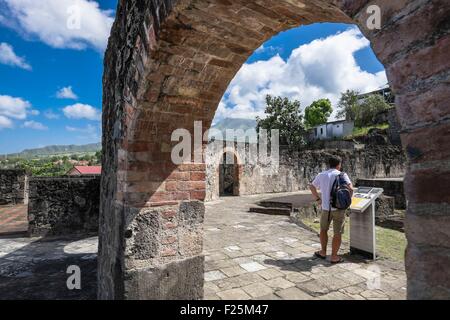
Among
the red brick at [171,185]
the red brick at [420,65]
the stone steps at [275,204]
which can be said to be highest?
the red brick at [420,65]

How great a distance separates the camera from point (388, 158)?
19.9 meters

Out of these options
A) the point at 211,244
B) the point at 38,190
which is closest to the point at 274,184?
the point at 211,244

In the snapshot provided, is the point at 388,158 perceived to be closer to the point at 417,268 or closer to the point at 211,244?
the point at 211,244

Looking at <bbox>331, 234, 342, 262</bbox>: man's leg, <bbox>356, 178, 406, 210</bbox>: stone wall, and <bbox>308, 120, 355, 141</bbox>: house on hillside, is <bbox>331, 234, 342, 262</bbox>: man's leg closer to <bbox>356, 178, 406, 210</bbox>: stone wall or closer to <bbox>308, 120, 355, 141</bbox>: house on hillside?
<bbox>356, 178, 406, 210</bbox>: stone wall

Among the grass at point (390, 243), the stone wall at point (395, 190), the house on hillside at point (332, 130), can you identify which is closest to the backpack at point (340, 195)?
the grass at point (390, 243)

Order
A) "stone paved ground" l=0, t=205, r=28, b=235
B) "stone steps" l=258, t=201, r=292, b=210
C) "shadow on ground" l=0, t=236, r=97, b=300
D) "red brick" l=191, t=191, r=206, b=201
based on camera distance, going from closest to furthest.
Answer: "red brick" l=191, t=191, r=206, b=201, "shadow on ground" l=0, t=236, r=97, b=300, "stone paved ground" l=0, t=205, r=28, b=235, "stone steps" l=258, t=201, r=292, b=210

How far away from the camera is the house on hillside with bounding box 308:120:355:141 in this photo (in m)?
37.1

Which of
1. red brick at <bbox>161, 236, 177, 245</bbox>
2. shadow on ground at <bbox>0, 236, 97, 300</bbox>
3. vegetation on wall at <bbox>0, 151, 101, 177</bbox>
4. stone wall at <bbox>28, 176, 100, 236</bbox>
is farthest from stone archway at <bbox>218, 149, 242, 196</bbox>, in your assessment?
red brick at <bbox>161, 236, 177, 245</bbox>

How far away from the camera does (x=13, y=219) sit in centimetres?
741

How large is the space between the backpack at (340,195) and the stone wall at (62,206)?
474 centimetres

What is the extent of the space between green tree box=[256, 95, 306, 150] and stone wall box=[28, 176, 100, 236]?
81.2 ft

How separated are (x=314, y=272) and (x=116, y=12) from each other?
12.6ft

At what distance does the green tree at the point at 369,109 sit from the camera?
36.8 meters

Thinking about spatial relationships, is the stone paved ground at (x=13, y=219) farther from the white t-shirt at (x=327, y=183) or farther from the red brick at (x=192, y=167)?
the white t-shirt at (x=327, y=183)
